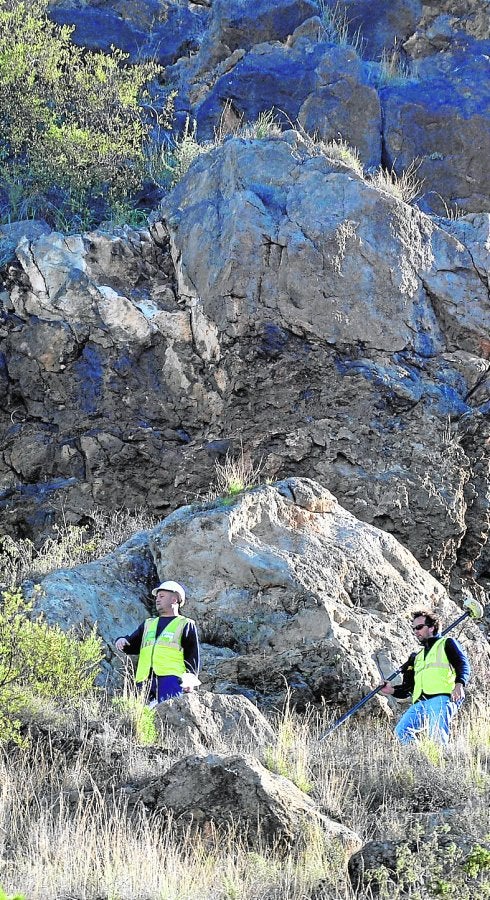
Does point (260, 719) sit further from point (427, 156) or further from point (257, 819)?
point (427, 156)

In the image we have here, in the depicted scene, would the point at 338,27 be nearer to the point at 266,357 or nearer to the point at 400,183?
the point at 400,183

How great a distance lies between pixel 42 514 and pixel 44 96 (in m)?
9.35

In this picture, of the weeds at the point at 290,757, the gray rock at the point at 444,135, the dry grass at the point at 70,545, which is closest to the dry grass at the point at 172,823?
the weeds at the point at 290,757

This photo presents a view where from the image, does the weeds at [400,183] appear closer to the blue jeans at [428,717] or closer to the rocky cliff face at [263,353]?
the rocky cliff face at [263,353]

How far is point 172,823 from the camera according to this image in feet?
19.6

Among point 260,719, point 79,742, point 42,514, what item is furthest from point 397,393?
point 79,742

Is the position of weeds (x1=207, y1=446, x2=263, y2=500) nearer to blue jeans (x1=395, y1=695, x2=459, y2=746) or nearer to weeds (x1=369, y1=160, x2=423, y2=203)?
blue jeans (x1=395, y1=695, x2=459, y2=746)

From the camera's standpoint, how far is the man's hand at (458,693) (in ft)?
27.7

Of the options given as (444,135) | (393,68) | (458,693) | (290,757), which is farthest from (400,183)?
(290,757)

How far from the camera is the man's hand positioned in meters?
8.43

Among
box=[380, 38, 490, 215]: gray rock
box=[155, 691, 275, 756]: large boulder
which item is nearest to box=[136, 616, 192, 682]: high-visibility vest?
box=[155, 691, 275, 756]: large boulder

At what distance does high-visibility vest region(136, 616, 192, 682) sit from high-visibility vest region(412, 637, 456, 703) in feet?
6.04

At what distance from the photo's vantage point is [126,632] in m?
9.89

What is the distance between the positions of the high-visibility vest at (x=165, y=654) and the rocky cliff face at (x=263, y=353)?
4837mm
